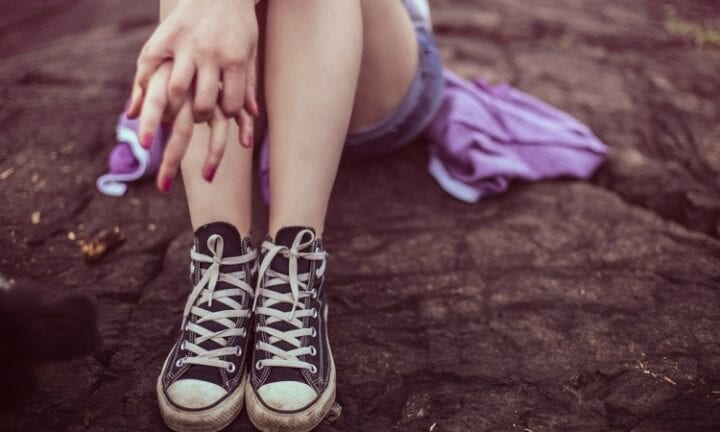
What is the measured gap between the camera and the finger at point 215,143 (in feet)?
3.81

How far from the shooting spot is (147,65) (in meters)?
1.17

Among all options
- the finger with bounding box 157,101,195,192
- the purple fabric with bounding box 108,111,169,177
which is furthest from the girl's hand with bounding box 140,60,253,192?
the purple fabric with bounding box 108,111,169,177

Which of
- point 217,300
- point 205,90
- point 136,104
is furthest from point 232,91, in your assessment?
point 217,300

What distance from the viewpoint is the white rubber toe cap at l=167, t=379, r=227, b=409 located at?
137 centimetres

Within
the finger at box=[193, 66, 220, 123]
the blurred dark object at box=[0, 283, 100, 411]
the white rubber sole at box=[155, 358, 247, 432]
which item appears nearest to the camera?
the blurred dark object at box=[0, 283, 100, 411]

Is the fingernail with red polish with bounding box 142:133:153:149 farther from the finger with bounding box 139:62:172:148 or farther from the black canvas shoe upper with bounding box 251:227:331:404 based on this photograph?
the black canvas shoe upper with bounding box 251:227:331:404

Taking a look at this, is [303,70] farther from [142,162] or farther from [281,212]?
[142,162]

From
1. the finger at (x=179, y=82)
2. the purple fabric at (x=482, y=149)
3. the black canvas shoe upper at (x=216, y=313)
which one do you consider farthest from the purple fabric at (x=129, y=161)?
the finger at (x=179, y=82)

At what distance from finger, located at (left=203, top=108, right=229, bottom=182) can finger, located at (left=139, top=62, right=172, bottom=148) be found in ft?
0.31

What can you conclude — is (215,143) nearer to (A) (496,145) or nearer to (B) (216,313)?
(B) (216,313)

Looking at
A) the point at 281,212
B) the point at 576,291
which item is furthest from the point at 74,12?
the point at 576,291

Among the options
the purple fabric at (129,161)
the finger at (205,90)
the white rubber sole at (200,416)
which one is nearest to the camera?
the finger at (205,90)

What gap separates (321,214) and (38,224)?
1029mm

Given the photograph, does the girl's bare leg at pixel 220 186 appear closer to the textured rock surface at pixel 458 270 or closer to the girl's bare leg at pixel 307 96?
the girl's bare leg at pixel 307 96
